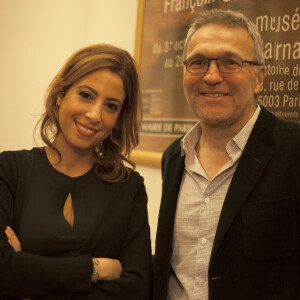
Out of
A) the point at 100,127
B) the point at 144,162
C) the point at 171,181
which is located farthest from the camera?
the point at 144,162

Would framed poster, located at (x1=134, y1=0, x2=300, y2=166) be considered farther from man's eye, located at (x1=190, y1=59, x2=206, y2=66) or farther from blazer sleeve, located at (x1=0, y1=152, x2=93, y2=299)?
blazer sleeve, located at (x1=0, y1=152, x2=93, y2=299)

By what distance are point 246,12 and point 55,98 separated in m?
1.10

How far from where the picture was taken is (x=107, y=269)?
4.66 feet

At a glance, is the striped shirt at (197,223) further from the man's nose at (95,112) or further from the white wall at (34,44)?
the white wall at (34,44)

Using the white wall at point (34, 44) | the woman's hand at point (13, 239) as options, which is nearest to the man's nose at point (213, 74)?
the woman's hand at point (13, 239)

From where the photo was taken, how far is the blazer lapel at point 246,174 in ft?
4.78

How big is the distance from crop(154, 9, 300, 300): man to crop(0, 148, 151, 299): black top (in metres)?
0.16

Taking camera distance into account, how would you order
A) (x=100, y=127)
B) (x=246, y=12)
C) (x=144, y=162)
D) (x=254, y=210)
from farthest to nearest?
(x=144, y=162), (x=246, y=12), (x=100, y=127), (x=254, y=210)

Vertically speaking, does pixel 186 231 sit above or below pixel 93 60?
below

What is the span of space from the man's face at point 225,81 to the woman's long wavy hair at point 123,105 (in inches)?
10.2

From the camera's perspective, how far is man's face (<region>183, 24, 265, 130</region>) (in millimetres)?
1590

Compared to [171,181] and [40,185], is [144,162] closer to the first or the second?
[171,181]

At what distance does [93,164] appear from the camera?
5.32 feet

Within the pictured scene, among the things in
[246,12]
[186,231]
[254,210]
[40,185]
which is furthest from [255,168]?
[246,12]
